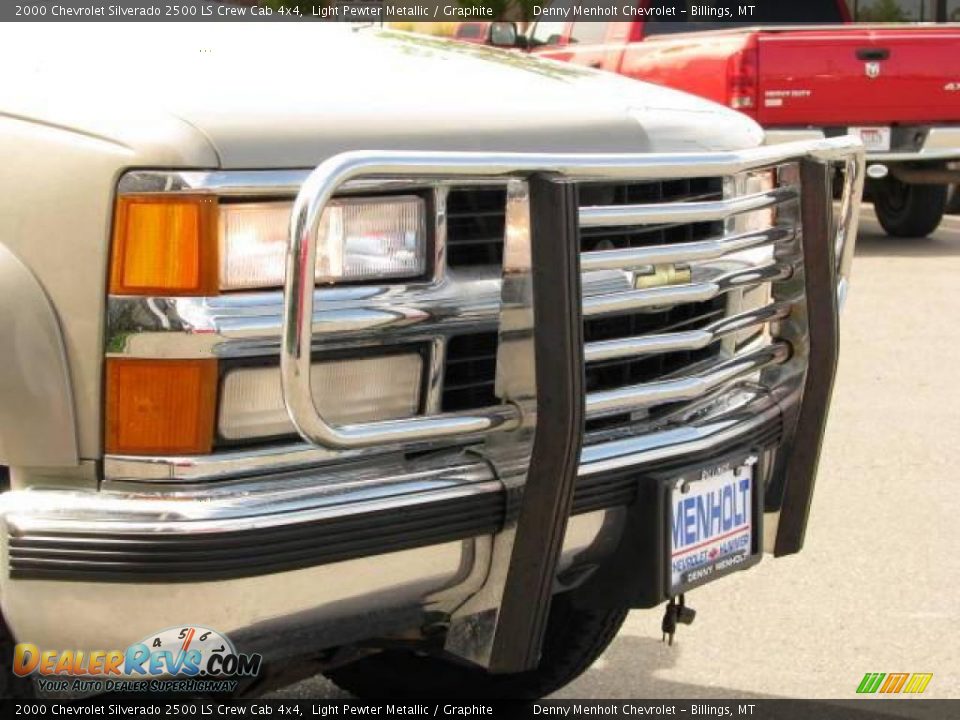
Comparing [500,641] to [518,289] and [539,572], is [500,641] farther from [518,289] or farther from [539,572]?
[518,289]

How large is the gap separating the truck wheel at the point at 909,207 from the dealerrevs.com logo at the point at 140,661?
34.5 feet

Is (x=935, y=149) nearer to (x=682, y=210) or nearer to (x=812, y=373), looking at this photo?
(x=812, y=373)

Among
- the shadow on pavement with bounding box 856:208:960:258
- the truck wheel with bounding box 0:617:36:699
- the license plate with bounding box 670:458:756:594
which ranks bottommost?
the shadow on pavement with bounding box 856:208:960:258

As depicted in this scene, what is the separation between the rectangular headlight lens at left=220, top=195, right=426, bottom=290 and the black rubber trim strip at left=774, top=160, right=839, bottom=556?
3.21ft

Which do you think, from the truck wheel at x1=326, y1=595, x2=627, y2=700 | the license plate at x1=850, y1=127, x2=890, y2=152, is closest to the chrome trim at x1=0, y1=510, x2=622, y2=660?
the truck wheel at x1=326, y1=595, x2=627, y2=700

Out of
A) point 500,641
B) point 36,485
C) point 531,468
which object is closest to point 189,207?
point 36,485

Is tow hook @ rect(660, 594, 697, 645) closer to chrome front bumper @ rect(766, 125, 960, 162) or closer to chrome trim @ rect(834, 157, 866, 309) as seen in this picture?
chrome trim @ rect(834, 157, 866, 309)

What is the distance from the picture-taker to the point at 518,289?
273 centimetres

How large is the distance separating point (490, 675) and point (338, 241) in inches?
54.3

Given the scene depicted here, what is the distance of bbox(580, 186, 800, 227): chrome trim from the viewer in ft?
9.29

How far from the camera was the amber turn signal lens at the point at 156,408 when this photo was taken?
101 inches

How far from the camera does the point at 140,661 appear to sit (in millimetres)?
2582

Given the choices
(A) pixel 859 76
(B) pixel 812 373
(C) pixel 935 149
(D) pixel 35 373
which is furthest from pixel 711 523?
(C) pixel 935 149

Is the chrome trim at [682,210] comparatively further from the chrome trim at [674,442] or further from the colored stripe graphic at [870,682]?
the colored stripe graphic at [870,682]
